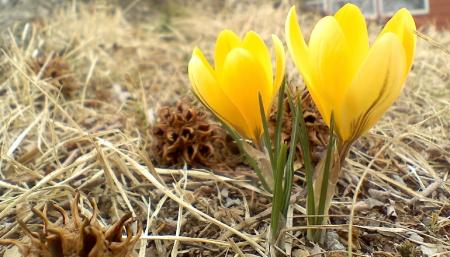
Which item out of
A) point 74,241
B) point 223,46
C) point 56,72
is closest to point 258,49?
point 223,46

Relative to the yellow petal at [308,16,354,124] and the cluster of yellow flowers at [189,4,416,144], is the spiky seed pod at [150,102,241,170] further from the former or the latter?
the yellow petal at [308,16,354,124]

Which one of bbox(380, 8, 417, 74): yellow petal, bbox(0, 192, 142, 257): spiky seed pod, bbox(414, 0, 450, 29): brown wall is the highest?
bbox(380, 8, 417, 74): yellow petal

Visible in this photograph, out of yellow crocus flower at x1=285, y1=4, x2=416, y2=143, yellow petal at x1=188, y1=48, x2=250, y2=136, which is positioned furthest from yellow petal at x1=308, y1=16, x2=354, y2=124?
yellow petal at x1=188, y1=48, x2=250, y2=136

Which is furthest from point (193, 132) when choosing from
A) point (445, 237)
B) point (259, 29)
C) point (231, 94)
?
point (259, 29)

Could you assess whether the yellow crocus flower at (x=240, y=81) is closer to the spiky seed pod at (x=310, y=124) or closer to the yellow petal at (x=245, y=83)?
the yellow petal at (x=245, y=83)

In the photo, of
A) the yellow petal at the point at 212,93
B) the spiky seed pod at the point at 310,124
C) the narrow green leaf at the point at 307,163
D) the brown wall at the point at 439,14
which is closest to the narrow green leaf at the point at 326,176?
the narrow green leaf at the point at 307,163

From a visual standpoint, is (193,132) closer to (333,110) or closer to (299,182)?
(299,182)
